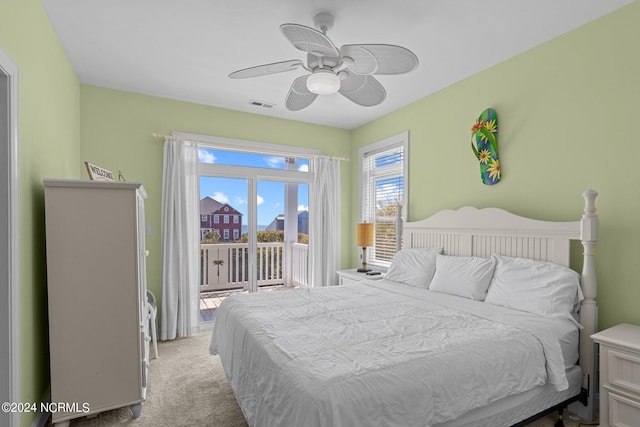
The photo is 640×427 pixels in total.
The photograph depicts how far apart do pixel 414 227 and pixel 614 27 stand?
2.28 m

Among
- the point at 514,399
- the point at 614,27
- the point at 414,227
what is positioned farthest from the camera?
the point at 414,227

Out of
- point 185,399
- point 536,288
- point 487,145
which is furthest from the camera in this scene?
point 487,145

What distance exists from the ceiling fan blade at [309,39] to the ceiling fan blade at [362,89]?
450mm

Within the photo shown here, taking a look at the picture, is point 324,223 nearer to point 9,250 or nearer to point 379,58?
point 379,58

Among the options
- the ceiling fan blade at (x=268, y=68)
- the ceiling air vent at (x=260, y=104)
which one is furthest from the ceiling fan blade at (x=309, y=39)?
the ceiling air vent at (x=260, y=104)

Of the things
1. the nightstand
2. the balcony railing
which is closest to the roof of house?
the balcony railing

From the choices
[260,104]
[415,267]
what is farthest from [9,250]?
[415,267]

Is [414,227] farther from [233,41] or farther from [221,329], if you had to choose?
[233,41]

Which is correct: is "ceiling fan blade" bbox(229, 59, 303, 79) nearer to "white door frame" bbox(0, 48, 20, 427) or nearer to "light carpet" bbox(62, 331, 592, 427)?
"white door frame" bbox(0, 48, 20, 427)

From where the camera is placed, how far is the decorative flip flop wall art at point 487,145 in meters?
2.92

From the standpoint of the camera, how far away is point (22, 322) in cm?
179

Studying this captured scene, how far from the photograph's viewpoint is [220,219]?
4129 mm

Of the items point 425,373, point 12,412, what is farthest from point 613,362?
point 12,412

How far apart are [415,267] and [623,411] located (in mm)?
1723
